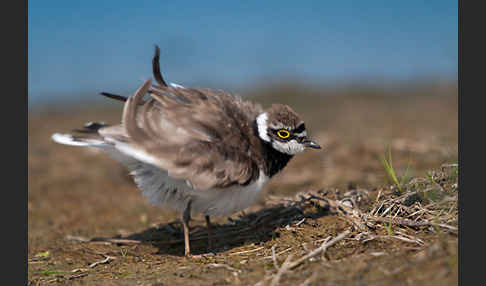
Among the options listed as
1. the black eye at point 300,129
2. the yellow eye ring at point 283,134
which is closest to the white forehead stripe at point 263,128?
the yellow eye ring at point 283,134

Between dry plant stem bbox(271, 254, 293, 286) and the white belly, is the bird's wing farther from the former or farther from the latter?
dry plant stem bbox(271, 254, 293, 286)

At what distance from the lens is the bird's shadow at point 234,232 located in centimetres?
418

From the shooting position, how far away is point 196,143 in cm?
354

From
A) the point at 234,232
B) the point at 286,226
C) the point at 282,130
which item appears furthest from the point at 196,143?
the point at 234,232

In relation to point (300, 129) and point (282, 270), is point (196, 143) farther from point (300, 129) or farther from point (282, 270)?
point (282, 270)

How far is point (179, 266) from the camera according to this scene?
3.56 meters

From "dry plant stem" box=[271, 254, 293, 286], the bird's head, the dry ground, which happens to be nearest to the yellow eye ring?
the bird's head

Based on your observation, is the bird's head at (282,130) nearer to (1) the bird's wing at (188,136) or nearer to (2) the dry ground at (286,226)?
(1) the bird's wing at (188,136)

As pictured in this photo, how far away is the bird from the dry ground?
1.75 ft

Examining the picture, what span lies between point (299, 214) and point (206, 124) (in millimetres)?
1400

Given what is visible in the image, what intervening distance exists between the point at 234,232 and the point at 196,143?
1.30 metres

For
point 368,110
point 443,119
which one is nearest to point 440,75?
point 368,110

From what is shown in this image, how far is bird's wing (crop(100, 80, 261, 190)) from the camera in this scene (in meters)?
3.45

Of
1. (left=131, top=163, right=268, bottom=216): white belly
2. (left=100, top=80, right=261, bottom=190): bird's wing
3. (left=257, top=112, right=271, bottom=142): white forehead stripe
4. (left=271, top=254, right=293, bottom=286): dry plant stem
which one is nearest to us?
(left=271, top=254, right=293, bottom=286): dry plant stem
